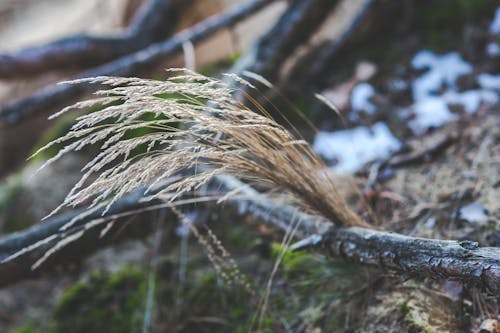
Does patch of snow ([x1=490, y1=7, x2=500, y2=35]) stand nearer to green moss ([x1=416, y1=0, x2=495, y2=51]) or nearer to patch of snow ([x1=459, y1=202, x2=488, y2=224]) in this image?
green moss ([x1=416, y1=0, x2=495, y2=51])

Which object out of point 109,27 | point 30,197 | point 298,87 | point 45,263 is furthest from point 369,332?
point 109,27

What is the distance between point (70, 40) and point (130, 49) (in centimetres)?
58

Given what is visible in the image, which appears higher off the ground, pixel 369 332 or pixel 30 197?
pixel 30 197

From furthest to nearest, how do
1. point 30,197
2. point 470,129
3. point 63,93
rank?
point 63,93 → point 30,197 → point 470,129

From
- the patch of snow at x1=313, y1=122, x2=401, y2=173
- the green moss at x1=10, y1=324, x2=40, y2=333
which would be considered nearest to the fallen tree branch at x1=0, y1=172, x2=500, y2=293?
the green moss at x1=10, y1=324, x2=40, y2=333

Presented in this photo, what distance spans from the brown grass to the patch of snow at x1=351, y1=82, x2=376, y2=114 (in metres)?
1.42

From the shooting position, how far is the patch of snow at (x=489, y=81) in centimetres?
235

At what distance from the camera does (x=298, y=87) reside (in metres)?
3.13

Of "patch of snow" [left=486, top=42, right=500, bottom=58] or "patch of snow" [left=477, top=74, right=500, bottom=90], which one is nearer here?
"patch of snow" [left=477, top=74, right=500, bottom=90]

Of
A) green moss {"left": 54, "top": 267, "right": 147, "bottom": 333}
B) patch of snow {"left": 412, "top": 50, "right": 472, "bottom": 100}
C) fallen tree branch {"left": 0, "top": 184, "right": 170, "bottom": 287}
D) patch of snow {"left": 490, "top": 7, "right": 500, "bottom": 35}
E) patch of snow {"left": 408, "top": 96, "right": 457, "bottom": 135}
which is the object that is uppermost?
patch of snow {"left": 490, "top": 7, "right": 500, "bottom": 35}

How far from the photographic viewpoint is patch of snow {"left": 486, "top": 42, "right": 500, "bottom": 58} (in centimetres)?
253

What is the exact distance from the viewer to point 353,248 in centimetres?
127

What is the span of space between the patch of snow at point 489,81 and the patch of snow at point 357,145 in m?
0.64

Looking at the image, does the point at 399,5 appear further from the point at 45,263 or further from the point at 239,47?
the point at 45,263
